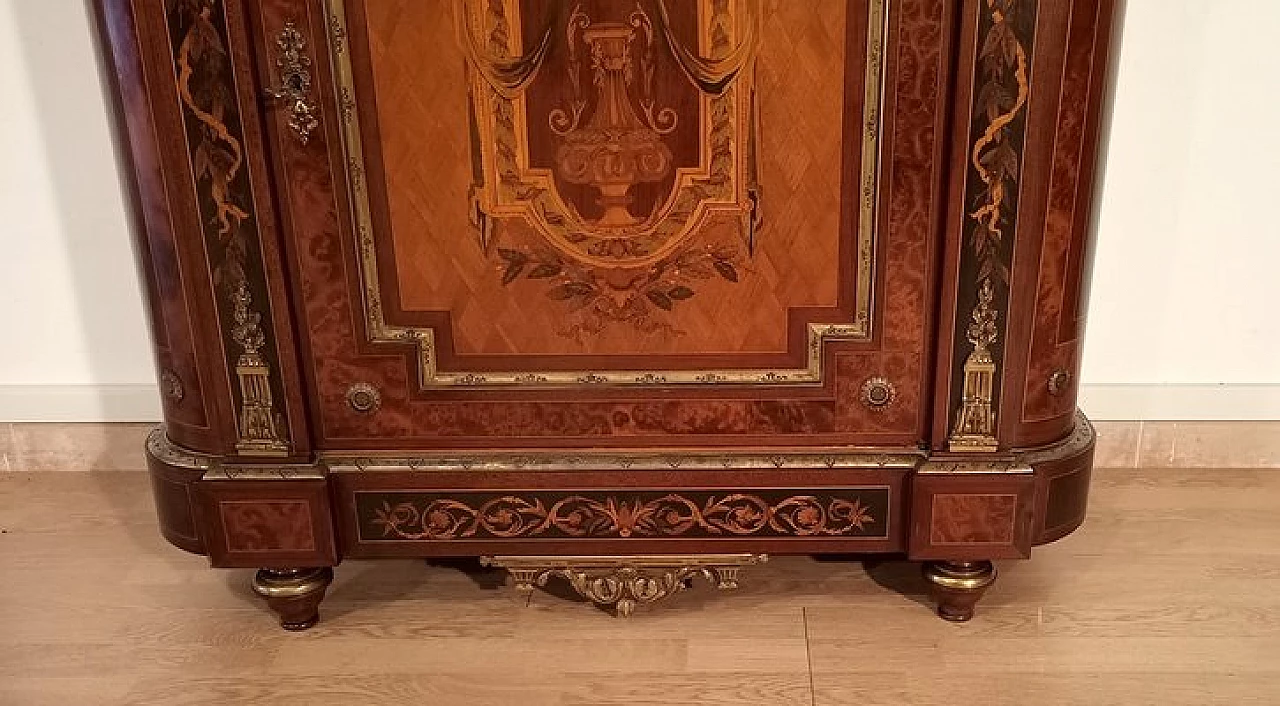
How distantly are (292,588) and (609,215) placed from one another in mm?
701

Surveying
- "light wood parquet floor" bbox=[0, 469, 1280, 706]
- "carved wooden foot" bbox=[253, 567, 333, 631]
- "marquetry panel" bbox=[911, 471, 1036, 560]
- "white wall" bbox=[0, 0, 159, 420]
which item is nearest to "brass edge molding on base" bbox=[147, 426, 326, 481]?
"carved wooden foot" bbox=[253, 567, 333, 631]

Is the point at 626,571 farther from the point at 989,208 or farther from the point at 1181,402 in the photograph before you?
the point at 1181,402

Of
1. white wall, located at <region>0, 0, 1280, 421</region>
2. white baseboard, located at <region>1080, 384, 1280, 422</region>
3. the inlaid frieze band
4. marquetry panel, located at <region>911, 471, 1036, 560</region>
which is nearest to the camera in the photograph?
the inlaid frieze band

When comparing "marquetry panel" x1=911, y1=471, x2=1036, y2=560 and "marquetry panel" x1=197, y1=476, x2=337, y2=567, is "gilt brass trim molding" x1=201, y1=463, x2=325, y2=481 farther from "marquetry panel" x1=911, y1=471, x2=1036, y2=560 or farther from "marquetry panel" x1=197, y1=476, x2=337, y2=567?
"marquetry panel" x1=911, y1=471, x2=1036, y2=560

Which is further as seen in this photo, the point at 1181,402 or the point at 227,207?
the point at 1181,402

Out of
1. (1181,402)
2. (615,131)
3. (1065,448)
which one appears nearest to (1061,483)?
(1065,448)

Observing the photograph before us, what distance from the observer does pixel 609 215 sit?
1.34 metres

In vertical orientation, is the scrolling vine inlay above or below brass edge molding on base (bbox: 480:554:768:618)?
above

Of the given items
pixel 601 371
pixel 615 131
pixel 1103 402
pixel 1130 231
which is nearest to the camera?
pixel 615 131

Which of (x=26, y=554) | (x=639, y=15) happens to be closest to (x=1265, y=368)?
(x=639, y=15)

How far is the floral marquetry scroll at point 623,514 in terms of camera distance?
4.79 feet

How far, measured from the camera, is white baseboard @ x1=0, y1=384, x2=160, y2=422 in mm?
2051

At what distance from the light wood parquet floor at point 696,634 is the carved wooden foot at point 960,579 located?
6 centimetres

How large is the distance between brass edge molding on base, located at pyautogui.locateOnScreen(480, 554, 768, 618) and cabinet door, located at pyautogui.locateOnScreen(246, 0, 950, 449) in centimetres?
17
